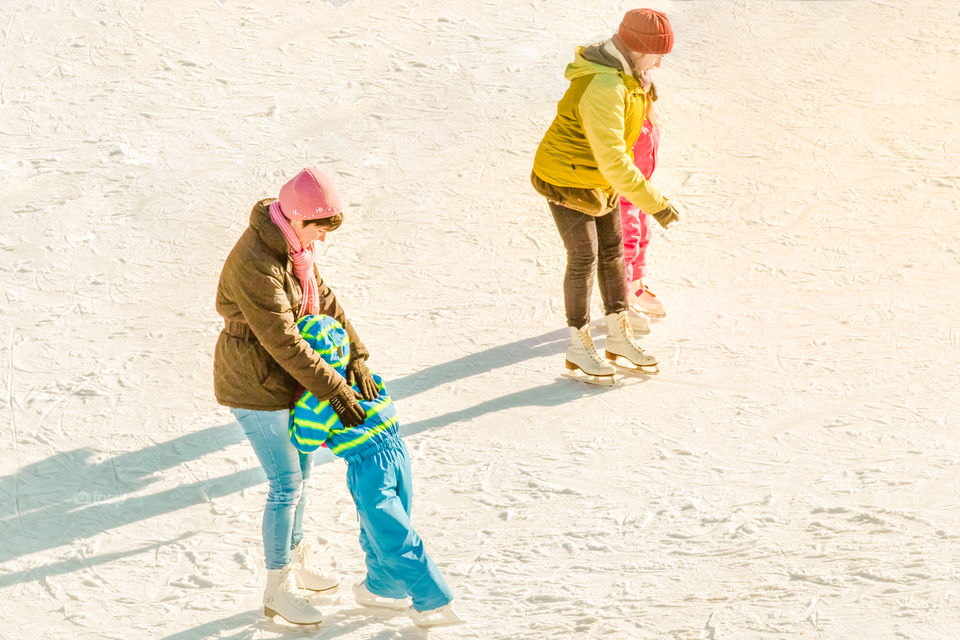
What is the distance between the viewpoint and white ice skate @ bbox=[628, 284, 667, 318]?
7102 mm

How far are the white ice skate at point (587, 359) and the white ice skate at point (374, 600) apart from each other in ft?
6.62

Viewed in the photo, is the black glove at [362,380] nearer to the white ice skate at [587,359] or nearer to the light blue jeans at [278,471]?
the light blue jeans at [278,471]

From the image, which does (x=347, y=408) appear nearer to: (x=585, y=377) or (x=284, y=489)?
(x=284, y=489)

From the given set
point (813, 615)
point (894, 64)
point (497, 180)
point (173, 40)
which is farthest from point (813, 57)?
point (813, 615)

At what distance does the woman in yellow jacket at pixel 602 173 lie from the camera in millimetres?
5785

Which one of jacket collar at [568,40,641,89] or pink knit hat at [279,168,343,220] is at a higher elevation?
jacket collar at [568,40,641,89]

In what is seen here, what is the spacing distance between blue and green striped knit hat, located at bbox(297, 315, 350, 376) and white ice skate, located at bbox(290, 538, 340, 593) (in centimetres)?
85

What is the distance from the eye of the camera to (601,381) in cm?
648

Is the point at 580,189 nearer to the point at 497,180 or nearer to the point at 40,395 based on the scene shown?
the point at 497,180

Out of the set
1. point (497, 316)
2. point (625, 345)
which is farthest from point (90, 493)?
point (625, 345)

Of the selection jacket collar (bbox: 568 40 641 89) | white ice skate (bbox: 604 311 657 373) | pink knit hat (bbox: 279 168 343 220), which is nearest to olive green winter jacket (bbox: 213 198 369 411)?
pink knit hat (bbox: 279 168 343 220)

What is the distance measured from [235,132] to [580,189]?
353 cm

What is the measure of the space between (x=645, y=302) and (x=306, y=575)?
2.93 metres

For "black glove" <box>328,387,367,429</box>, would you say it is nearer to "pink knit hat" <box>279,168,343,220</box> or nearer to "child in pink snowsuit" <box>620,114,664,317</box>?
"pink knit hat" <box>279,168,343,220</box>
